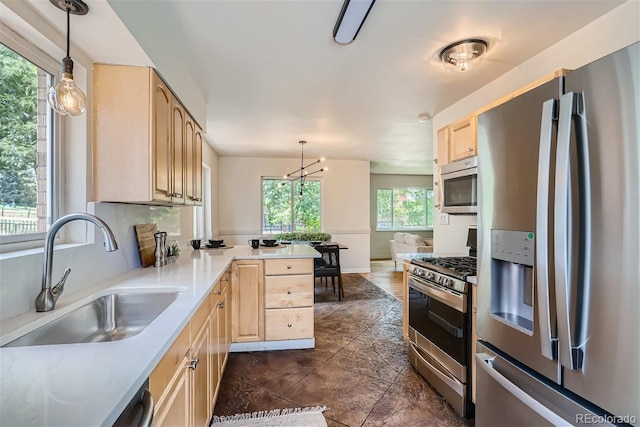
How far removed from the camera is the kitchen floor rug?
1.81m

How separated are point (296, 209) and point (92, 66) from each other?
505cm

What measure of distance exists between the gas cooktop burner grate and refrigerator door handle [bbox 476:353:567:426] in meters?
0.52

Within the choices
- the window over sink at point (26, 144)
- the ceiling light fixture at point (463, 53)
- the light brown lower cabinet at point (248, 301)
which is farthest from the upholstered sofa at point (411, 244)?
the window over sink at point (26, 144)

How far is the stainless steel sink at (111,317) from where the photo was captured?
1.24m

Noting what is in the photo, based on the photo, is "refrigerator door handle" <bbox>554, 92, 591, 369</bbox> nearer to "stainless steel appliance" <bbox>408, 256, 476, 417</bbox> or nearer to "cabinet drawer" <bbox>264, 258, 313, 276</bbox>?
"stainless steel appliance" <bbox>408, 256, 476, 417</bbox>

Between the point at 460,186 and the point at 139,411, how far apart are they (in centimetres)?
227

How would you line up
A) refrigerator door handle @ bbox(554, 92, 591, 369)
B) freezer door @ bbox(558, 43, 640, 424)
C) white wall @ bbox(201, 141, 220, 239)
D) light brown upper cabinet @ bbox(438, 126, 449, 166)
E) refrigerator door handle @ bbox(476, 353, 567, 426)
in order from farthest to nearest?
white wall @ bbox(201, 141, 220, 239)
light brown upper cabinet @ bbox(438, 126, 449, 166)
refrigerator door handle @ bbox(476, 353, 567, 426)
refrigerator door handle @ bbox(554, 92, 591, 369)
freezer door @ bbox(558, 43, 640, 424)

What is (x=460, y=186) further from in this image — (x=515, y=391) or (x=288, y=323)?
(x=288, y=323)

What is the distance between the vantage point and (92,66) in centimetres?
166

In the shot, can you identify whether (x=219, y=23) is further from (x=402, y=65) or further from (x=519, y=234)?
(x=519, y=234)

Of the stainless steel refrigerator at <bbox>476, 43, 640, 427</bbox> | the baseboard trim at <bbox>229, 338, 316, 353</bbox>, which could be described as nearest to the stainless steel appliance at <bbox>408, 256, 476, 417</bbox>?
the stainless steel refrigerator at <bbox>476, 43, 640, 427</bbox>

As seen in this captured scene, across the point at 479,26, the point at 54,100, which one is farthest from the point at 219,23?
the point at 479,26

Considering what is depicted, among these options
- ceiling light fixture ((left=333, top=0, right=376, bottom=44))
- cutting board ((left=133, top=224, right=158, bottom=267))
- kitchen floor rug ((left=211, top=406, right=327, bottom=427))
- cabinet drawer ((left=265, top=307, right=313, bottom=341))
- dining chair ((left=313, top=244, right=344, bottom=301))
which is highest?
ceiling light fixture ((left=333, top=0, right=376, bottom=44))

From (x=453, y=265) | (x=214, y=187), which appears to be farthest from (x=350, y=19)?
(x=214, y=187)
